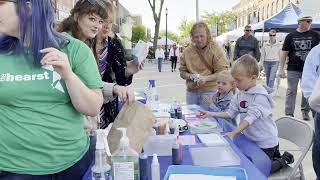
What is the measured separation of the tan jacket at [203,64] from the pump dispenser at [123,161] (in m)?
2.48

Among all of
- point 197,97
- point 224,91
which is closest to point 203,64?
point 197,97

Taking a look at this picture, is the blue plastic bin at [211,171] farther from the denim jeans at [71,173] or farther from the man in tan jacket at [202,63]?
the man in tan jacket at [202,63]

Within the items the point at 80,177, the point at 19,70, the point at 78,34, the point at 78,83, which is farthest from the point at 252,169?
the point at 78,34

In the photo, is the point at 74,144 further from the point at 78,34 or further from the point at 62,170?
the point at 78,34

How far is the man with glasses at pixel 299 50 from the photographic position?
5.98 metres

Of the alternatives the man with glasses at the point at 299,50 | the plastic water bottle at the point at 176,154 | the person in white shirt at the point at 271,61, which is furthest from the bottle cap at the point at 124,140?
the person in white shirt at the point at 271,61

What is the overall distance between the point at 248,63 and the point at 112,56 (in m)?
1.05

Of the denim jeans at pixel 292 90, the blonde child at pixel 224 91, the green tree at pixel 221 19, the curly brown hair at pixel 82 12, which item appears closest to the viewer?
the curly brown hair at pixel 82 12

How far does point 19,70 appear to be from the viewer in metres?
1.29

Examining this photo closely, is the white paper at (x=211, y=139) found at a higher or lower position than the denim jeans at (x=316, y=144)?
higher

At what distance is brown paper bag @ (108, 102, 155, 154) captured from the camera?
A: 5.08 ft

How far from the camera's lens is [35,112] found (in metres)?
1.31

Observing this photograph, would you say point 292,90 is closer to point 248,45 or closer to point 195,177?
point 248,45

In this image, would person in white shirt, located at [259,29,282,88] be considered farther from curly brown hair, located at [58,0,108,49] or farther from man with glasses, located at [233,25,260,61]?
curly brown hair, located at [58,0,108,49]
